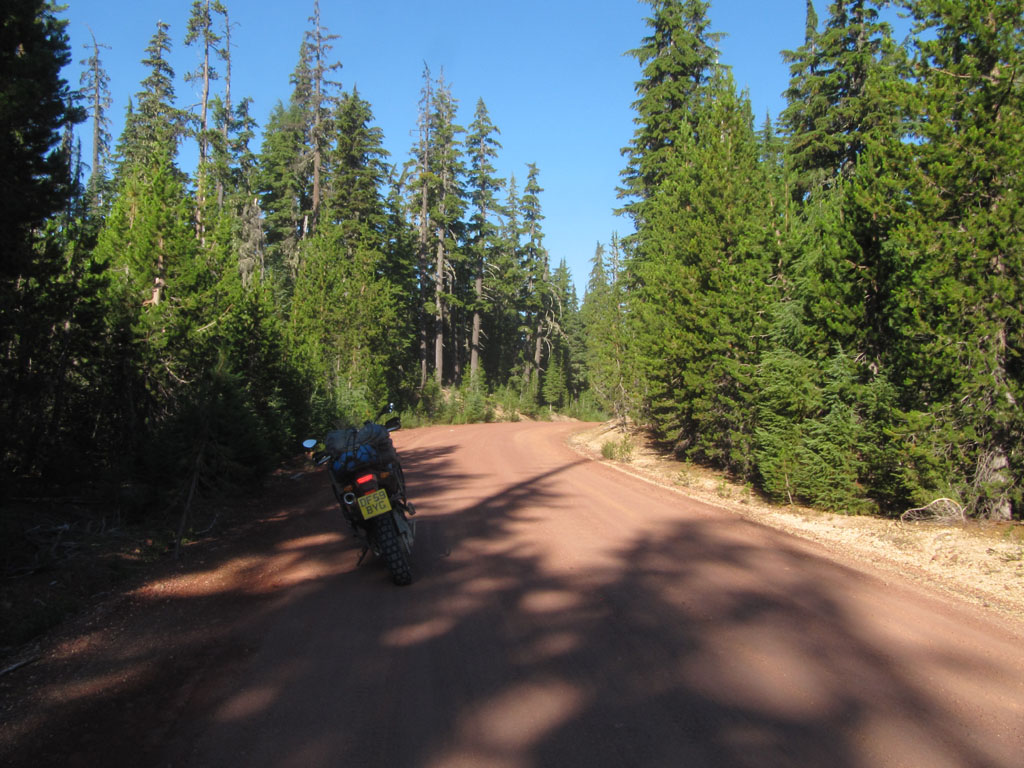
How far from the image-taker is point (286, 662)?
4.46 metres

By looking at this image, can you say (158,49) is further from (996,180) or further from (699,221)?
(996,180)

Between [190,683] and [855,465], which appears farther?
[855,465]

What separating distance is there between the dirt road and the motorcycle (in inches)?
14.7

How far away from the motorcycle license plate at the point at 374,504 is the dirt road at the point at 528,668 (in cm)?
76

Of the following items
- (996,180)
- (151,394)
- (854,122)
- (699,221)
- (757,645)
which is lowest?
(757,645)

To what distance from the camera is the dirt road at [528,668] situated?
340 cm

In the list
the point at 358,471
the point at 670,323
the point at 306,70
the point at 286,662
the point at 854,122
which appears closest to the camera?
the point at 286,662

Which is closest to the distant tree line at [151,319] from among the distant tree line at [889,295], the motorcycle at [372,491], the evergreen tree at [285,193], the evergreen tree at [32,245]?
the evergreen tree at [32,245]

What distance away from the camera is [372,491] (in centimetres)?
625

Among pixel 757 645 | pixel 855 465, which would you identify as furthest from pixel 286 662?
pixel 855 465

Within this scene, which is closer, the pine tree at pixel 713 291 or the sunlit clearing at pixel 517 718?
the sunlit clearing at pixel 517 718

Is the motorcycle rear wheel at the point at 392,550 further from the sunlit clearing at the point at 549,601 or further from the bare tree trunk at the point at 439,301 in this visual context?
the bare tree trunk at the point at 439,301

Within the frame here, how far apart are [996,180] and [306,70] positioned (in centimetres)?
4156

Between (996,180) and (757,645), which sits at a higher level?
(996,180)
